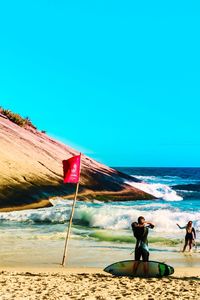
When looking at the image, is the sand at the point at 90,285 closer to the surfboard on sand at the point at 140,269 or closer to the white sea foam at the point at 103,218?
the surfboard on sand at the point at 140,269

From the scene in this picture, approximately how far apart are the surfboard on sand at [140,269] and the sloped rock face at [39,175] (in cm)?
1462

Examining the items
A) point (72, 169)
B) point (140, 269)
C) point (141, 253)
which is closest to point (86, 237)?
point (72, 169)

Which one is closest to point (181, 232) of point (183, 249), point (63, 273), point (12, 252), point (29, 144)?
point (183, 249)

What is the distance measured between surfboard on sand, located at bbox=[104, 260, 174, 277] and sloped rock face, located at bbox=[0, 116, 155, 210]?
14623mm

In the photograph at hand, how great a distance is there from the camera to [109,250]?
17.2m

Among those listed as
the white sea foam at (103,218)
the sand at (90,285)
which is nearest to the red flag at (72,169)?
the sand at (90,285)

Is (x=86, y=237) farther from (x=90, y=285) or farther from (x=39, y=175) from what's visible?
(x=39, y=175)

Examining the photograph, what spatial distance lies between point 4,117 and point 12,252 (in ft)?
86.3

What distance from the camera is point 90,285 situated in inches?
464

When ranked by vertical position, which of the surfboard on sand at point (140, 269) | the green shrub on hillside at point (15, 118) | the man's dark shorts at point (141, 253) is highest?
the green shrub on hillside at point (15, 118)

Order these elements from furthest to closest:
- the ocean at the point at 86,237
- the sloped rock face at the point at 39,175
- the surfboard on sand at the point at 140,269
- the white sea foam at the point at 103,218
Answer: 1. the sloped rock face at the point at 39,175
2. the white sea foam at the point at 103,218
3. the ocean at the point at 86,237
4. the surfboard on sand at the point at 140,269

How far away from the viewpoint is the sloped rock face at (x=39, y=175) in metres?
29.1

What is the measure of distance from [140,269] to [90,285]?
5.52 feet

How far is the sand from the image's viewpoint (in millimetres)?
10812
